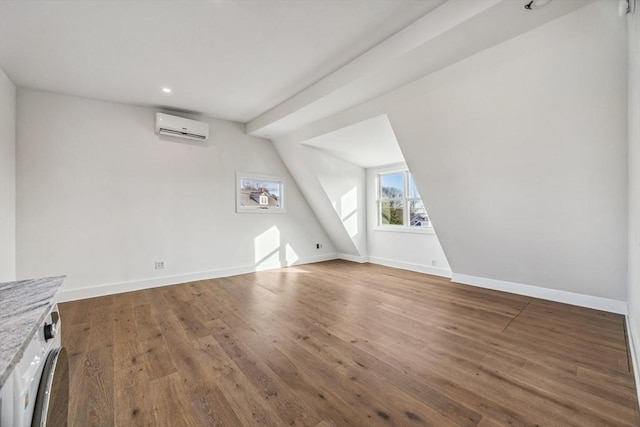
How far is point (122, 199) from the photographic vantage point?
3738mm

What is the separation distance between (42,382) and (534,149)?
3.66 m

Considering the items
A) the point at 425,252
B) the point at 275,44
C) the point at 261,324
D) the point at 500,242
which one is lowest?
the point at 261,324

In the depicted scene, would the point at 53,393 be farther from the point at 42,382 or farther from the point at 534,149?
the point at 534,149

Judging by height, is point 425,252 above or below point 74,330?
above

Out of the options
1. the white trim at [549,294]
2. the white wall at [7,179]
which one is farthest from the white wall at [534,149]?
the white wall at [7,179]

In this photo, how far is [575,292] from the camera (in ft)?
10.4

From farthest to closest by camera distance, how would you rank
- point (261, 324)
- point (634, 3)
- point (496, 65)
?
point (261, 324), point (496, 65), point (634, 3)

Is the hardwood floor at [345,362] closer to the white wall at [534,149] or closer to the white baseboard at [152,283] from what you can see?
the white baseboard at [152,283]

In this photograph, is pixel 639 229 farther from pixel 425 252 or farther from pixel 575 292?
pixel 425 252

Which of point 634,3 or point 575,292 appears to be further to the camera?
point 575,292

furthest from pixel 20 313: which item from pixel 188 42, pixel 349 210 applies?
pixel 349 210

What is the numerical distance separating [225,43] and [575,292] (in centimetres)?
478

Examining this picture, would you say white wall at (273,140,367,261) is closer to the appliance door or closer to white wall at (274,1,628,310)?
white wall at (274,1,628,310)

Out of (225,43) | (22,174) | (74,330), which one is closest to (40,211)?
(22,174)
